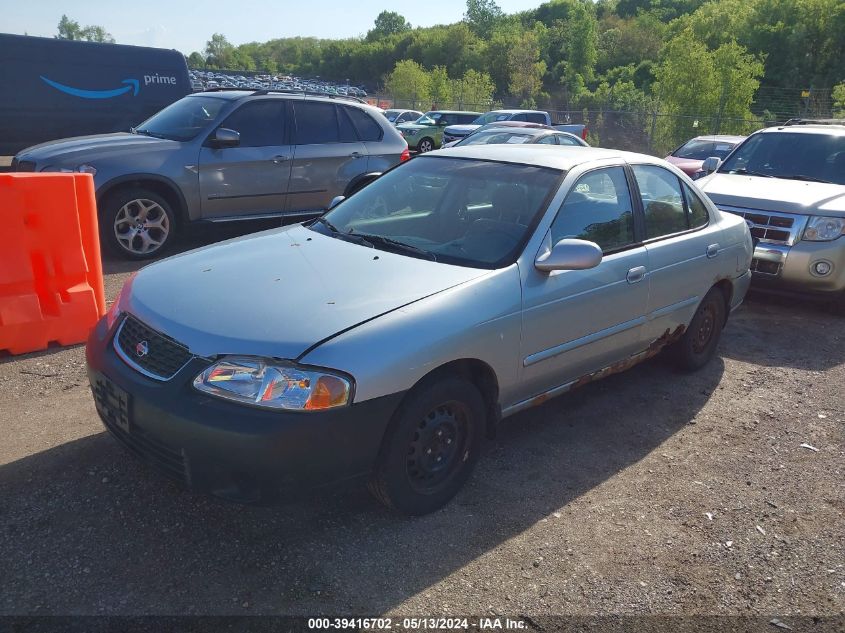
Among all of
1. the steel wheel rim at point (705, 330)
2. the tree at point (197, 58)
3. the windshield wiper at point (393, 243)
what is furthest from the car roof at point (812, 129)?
the tree at point (197, 58)

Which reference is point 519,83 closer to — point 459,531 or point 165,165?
point 165,165

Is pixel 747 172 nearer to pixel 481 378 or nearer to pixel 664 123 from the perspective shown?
pixel 481 378

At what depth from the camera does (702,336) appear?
5.25 meters

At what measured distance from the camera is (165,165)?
729cm

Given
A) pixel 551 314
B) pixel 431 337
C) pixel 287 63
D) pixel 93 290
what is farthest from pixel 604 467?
pixel 287 63

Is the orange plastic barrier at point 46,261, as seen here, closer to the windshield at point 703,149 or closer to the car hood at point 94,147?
the car hood at point 94,147

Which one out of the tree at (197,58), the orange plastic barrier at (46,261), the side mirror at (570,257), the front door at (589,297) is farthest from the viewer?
the tree at (197,58)

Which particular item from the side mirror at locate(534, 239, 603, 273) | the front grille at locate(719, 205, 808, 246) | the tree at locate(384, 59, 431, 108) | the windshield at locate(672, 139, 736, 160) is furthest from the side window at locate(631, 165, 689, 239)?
the tree at locate(384, 59, 431, 108)

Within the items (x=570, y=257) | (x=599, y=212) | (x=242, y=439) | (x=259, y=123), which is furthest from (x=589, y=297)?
(x=259, y=123)

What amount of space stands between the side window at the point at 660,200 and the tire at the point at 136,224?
16.7 feet

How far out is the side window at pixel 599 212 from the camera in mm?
3855

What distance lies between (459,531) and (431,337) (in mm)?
914

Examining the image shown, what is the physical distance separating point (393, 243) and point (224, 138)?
442 cm

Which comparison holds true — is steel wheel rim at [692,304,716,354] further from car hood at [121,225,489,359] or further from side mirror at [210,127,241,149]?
Result: side mirror at [210,127,241,149]
